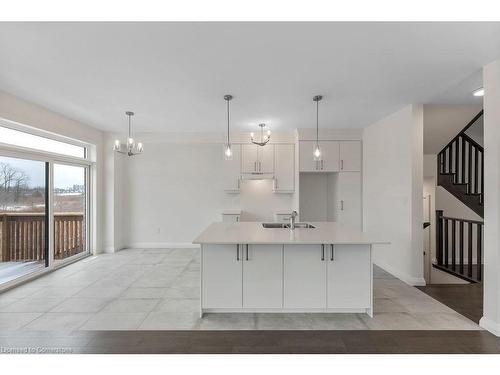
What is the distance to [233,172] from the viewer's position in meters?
5.64

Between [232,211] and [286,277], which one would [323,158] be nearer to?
[232,211]

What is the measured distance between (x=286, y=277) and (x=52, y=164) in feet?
13.9

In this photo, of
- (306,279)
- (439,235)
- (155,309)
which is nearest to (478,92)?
(439,235)

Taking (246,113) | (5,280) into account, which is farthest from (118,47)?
(5,280)

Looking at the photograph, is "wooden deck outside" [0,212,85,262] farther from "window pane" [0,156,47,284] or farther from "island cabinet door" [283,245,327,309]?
"island cabinet door" [283,245,327,309]

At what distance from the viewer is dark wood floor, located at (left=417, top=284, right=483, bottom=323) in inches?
115

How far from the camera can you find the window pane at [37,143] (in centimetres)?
358

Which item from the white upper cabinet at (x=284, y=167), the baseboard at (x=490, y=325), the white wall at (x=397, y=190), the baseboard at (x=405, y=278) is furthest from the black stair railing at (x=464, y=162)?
the baseboard at (x=490, y=325)

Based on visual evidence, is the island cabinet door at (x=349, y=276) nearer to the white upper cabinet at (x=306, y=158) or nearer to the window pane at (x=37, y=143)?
the white upper cabinet at (x=306, y=158)

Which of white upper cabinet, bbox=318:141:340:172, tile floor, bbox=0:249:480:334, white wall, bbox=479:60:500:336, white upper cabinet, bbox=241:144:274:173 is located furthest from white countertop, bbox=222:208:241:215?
white wall, bbox=479:60:500:336

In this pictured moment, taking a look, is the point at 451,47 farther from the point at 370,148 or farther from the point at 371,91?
the point at 370,148

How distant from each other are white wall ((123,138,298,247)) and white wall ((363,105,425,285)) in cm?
183

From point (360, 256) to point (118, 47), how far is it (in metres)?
3.06

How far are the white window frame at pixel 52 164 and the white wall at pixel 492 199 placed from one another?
18.3ft
